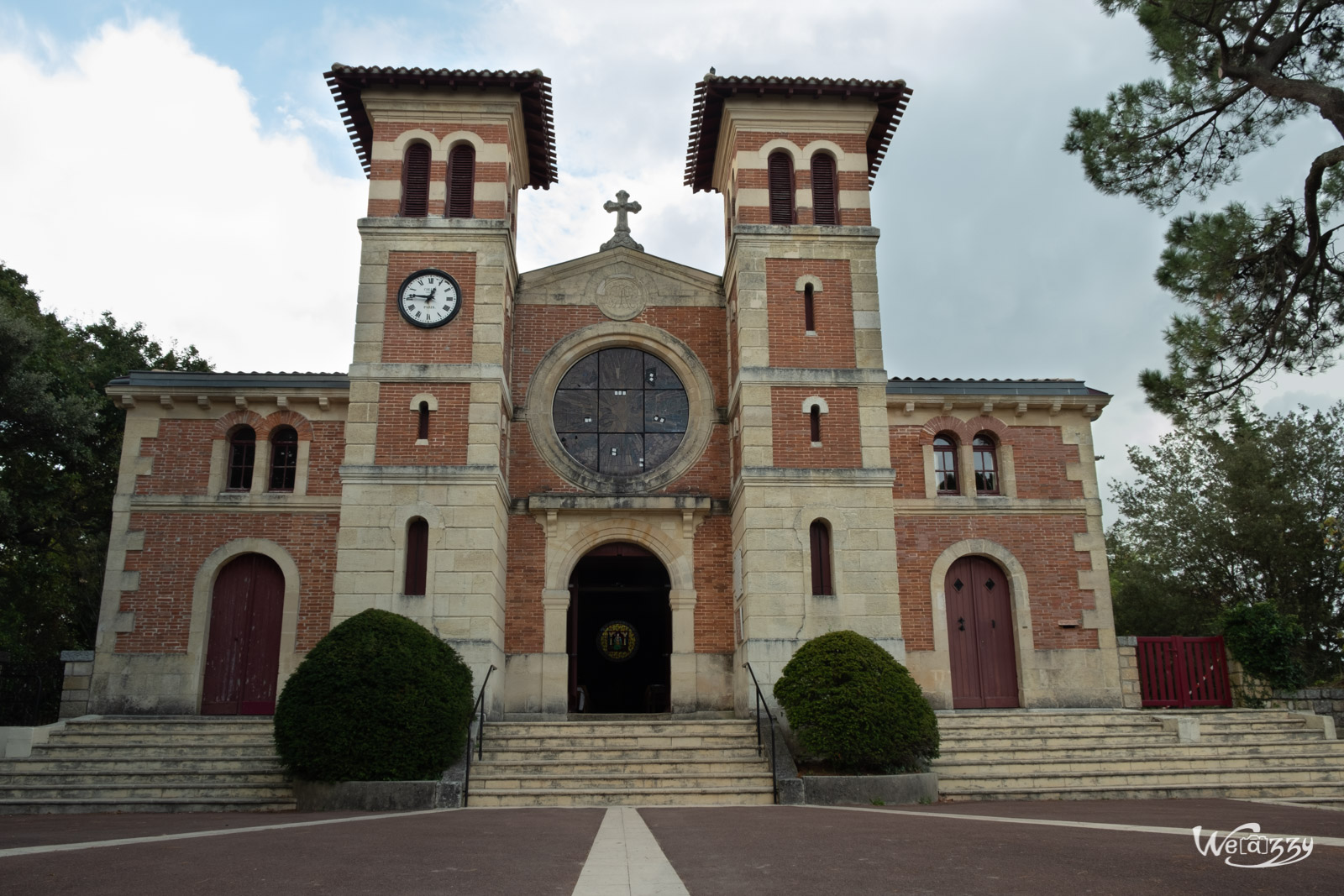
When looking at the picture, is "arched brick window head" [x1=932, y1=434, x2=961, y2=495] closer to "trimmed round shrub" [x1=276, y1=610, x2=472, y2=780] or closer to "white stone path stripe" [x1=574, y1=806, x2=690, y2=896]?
"trimmed round shrub" [x1=276, y1=610, x2=472, y2=780]

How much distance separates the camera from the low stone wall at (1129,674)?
17.6 metres

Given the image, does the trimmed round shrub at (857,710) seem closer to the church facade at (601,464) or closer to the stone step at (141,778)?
the church facade at (601,464)

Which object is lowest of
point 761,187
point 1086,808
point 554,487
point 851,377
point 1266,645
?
point 1086,808

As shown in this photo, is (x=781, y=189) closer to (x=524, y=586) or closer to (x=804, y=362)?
(x=804, y=362)

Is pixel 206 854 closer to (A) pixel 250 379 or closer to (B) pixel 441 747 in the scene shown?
(B) pixel 441 747

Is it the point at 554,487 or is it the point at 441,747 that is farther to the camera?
the point at 554,487

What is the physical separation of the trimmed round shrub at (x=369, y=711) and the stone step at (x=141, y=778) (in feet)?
3.87

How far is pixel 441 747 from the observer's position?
12562 millimetres

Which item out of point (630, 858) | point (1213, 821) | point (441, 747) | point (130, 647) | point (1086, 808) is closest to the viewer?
point (630, 858)

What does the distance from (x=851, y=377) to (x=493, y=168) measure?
7.19 metres

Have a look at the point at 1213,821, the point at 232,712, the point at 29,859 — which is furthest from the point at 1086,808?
the point at 232,712

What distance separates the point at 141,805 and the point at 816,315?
12.2 metres

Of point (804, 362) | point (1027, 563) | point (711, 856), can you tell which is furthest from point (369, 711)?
point (1027, 563)

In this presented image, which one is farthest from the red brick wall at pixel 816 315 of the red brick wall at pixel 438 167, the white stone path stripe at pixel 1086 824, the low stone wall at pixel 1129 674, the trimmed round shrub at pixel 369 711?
the white stone path stripe at pixel 1086 824
